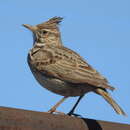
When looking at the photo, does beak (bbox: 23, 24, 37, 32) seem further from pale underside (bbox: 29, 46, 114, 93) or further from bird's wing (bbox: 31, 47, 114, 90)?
bird's wing (bbox: 31, 47, 114, 90)

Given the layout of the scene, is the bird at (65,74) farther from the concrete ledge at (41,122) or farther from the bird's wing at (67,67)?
the concrete ledge at (41,122)

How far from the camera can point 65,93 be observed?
780 cm

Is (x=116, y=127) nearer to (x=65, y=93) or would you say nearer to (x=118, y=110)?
(x=118, y=110)

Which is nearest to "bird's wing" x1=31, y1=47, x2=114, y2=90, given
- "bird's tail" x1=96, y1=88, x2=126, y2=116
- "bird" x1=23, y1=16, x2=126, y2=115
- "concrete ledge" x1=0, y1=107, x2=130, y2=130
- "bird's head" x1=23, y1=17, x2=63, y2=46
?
"bird" x1=23, y1=16, x2=126, y2=115

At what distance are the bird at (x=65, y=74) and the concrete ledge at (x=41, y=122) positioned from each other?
5.12ft

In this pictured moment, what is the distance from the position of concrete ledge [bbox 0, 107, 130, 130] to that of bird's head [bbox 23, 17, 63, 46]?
5.44 metres

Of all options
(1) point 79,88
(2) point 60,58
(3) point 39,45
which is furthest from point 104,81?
(3) point 39,45

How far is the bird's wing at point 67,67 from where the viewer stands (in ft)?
23.2

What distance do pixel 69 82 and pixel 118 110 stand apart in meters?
1.61

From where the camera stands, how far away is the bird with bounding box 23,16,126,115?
691 cm

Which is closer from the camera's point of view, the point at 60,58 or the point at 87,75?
the point at 87,75

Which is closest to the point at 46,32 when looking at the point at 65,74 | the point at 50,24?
the point at 50,24

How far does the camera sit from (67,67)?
7.87 meters

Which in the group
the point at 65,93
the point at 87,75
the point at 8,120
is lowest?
the point at 65,93
